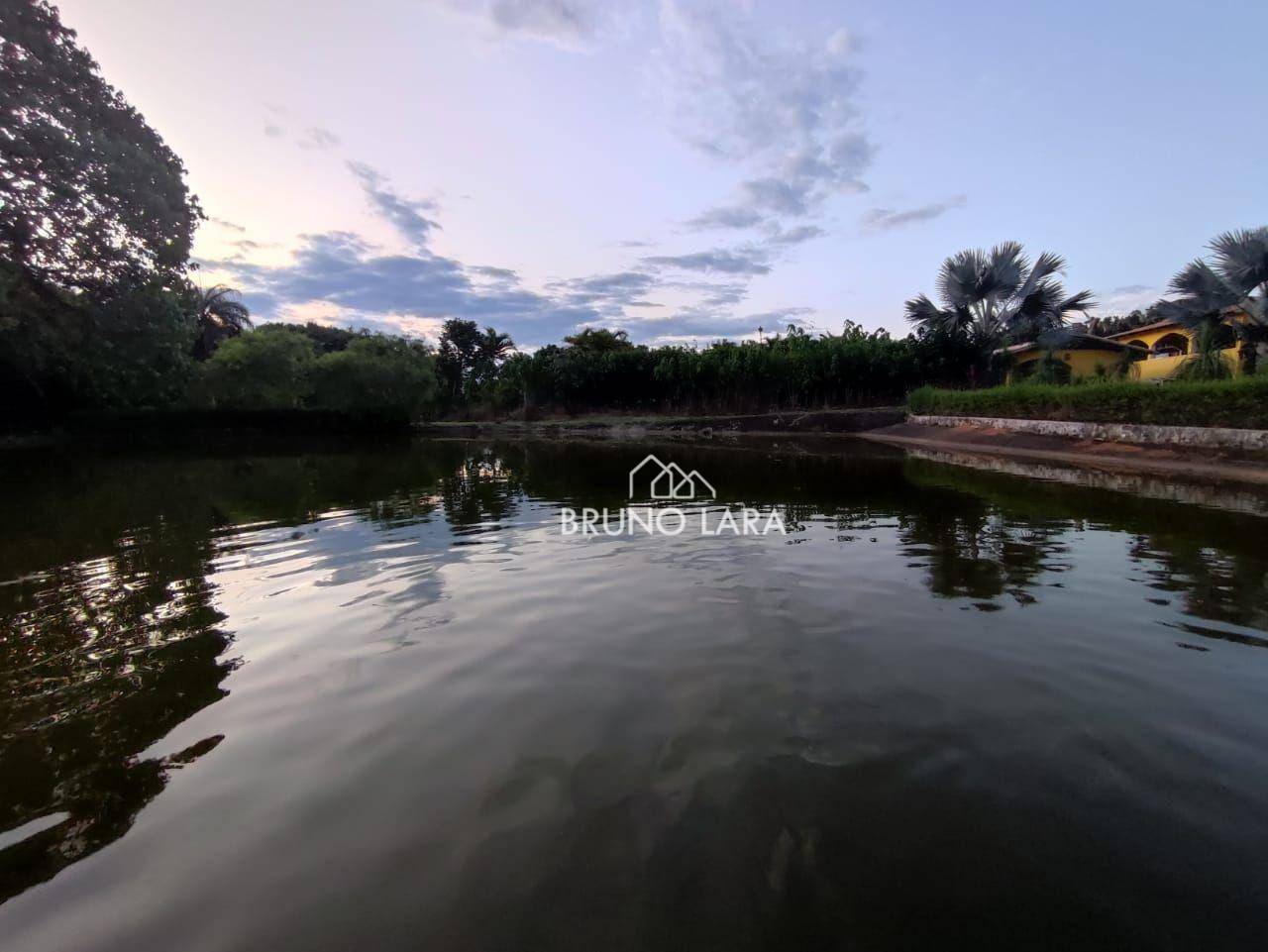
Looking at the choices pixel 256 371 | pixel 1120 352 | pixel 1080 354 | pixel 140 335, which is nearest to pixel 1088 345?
pixel 1080 354

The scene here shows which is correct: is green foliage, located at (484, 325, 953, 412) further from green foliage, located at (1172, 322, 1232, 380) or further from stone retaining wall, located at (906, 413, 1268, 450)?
green foliage, located at (1172, 322, 1232, 380)

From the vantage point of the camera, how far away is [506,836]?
239cm

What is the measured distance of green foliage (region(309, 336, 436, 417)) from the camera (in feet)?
133

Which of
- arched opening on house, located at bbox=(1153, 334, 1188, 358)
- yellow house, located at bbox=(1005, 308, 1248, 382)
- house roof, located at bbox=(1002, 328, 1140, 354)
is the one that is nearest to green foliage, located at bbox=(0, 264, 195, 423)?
yellow house, located at bbox=(1005, 308, 1248, 382)

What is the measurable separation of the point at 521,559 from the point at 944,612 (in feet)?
13.8

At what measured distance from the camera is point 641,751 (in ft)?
9.77

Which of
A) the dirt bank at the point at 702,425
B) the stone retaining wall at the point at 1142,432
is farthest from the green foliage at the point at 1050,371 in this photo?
the dirt bank at the point at 702,425

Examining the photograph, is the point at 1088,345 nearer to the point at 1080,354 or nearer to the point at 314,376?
the point at 1080,354

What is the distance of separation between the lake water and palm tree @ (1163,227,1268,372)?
61.1 ft

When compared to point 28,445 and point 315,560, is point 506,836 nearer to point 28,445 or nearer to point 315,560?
→ point 315,560

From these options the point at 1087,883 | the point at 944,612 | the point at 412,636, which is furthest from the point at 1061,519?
the point at 412,636

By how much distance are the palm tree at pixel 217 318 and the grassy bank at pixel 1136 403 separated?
48.3 m

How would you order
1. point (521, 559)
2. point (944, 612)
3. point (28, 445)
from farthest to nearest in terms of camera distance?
1. point (28, 445)
2. point (521, 559)
3. point (944, 612)

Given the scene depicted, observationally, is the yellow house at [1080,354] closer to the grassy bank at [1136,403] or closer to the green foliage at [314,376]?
the grassy bank at [1136,403]
